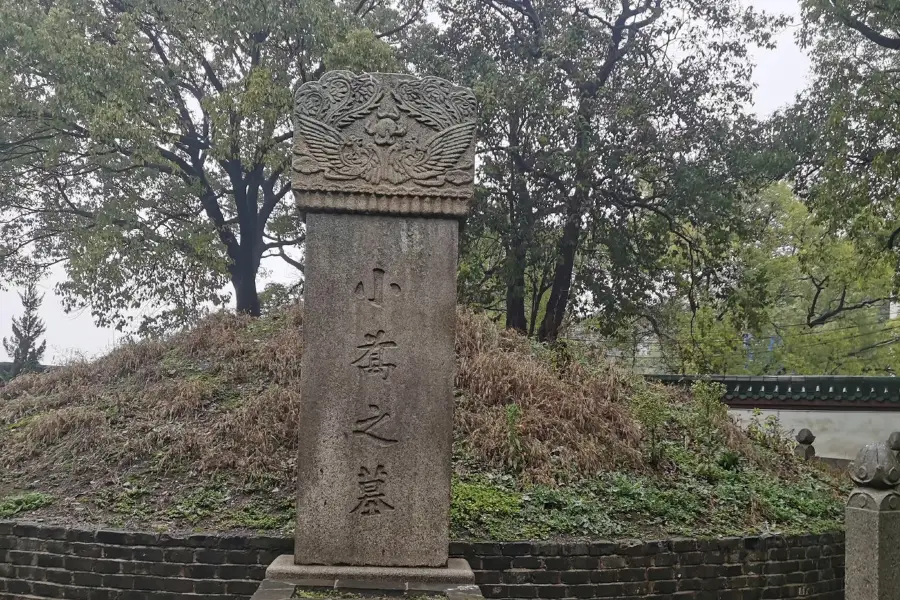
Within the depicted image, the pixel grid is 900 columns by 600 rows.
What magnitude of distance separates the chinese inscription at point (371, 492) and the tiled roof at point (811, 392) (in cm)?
967

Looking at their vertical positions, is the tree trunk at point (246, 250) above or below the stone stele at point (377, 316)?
above

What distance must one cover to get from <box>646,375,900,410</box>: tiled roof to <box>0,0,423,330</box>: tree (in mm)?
8608

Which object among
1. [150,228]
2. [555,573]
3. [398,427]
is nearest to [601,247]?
[150,228]

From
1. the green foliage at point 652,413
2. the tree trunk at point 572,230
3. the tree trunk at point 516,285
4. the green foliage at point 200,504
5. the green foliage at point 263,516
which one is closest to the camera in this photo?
the green foliage at point 263,516

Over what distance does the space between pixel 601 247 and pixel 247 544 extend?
10.8 metres

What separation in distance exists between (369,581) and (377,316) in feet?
5.05

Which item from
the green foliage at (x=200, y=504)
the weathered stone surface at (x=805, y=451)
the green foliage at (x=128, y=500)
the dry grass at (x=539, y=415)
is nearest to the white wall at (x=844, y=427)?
the weathered stone surface at (x=805, y=451)

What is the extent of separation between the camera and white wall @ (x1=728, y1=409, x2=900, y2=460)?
13.6 m

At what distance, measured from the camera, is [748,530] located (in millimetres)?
6254

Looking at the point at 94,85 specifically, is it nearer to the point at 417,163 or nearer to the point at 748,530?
the point at 417,163

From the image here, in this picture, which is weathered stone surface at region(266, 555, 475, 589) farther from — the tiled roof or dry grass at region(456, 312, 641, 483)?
the tiled roof

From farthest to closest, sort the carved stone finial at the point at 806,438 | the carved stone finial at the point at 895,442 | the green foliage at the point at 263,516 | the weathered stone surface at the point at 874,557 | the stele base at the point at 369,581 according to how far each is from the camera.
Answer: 1. the carved stone finial at the point at 895,442
2. the carved stone finial at the point at 806,438
3. the green foliage at the point at 263,516
4. the weathered stone surface at the point at 874,557
5. the stele base at the point at 369,581

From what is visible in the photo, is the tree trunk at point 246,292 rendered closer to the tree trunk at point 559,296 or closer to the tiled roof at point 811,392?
the tree trunk at point 559,296

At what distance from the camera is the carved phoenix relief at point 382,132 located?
4.33 meters
